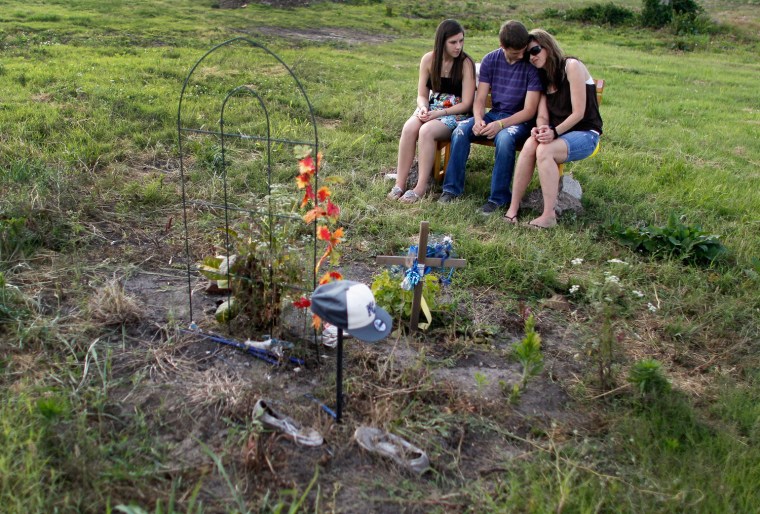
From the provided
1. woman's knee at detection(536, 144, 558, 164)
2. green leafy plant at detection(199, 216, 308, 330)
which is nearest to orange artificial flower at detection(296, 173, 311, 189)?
green leafy plant at detection(199, 216, 308, 330)

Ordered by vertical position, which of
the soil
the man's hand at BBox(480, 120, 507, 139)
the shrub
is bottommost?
the soil

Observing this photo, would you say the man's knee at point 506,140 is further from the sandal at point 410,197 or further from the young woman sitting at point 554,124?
the sandal at point 410,197

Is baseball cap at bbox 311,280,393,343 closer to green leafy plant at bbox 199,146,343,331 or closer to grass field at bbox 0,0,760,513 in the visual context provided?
grass field at bbox 0,0,760,513

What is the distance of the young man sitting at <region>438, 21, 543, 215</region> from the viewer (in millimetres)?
5035

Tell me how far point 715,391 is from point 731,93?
30.5 ft

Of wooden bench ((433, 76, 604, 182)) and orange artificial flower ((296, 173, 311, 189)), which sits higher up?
orange artificial flower ((296, 173, 311, 189))

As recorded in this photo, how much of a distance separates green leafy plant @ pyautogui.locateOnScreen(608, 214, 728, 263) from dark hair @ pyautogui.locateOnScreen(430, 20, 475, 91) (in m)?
1.94

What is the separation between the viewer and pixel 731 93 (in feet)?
34.7

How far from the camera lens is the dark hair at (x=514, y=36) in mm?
4797

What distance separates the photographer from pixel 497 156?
16.7ft

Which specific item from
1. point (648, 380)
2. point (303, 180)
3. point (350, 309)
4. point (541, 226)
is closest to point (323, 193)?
point (303, 180)

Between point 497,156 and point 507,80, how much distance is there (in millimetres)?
643

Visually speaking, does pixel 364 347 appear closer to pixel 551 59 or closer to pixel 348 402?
pixel 348 402

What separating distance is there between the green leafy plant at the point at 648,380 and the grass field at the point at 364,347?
0.02 metres
